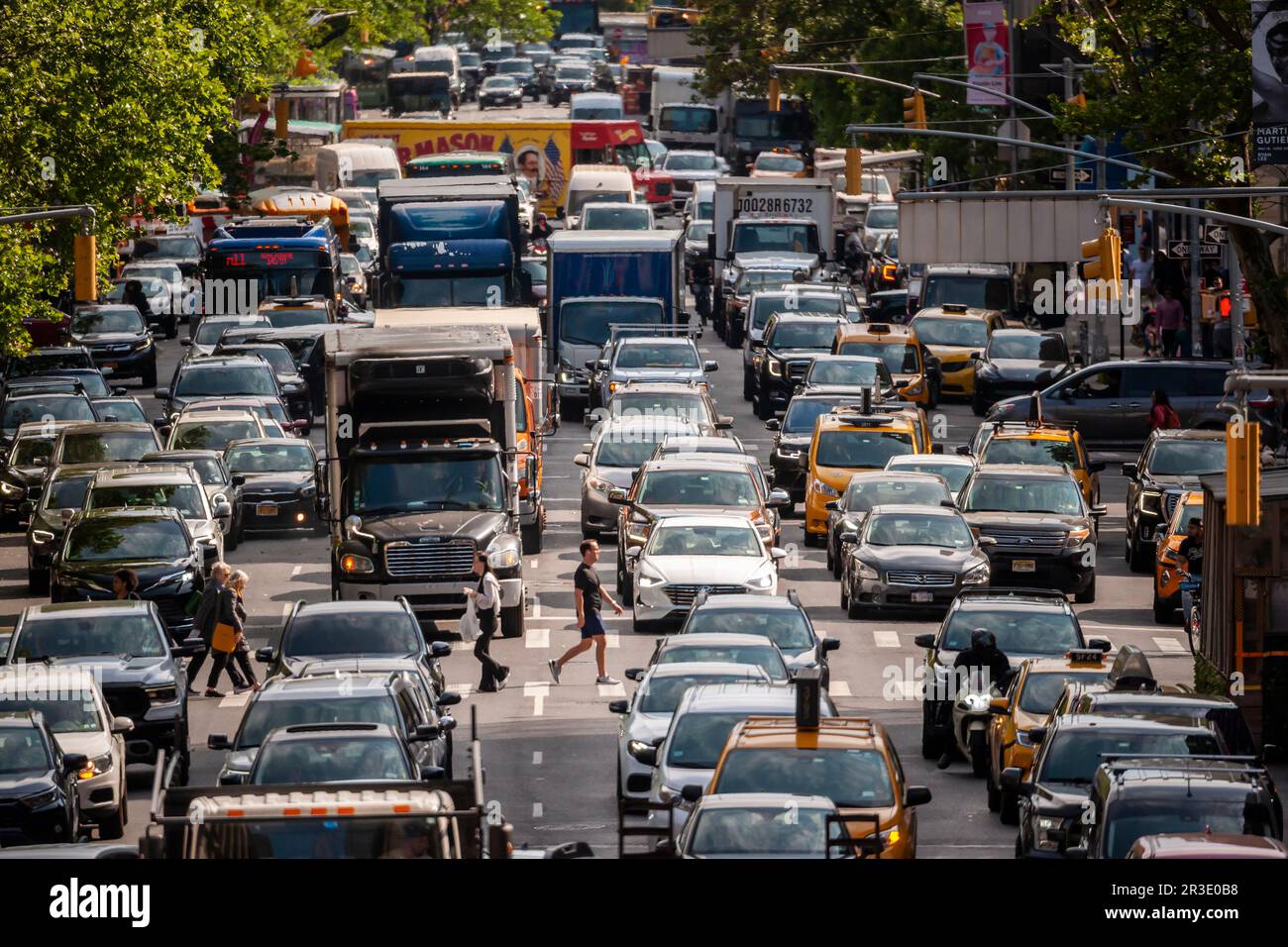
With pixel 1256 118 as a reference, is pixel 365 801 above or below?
below

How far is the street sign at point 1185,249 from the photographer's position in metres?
53.3

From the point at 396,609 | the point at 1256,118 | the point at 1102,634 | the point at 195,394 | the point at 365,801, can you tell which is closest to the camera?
the point at 365,801

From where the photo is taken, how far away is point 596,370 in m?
48.5

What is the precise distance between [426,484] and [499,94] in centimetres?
9010

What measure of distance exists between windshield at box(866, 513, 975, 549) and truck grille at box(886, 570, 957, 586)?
0.52 metres

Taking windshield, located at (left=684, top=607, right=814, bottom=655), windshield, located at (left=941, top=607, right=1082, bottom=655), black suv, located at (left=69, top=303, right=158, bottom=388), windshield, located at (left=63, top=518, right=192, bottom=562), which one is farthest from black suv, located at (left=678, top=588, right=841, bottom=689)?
black suv, located at (left=69, top=303, right=158, bottom=388)

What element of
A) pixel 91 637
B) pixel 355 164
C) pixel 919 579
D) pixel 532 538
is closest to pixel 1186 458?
pixel 919 579

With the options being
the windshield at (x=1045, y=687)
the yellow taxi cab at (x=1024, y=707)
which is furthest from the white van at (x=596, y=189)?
the windshield at (x=1045, y=687)

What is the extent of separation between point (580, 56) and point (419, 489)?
105m

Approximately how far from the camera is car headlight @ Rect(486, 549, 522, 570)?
3111 centimetres

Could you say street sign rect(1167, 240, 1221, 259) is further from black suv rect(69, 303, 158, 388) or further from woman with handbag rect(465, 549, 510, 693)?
woman with handbag rect(465, 549, 510, 693)

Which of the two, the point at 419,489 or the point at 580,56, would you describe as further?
the point at 580,56

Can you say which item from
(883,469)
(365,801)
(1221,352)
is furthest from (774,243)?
(365,801)

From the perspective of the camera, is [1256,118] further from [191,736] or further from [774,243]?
[774,243]
